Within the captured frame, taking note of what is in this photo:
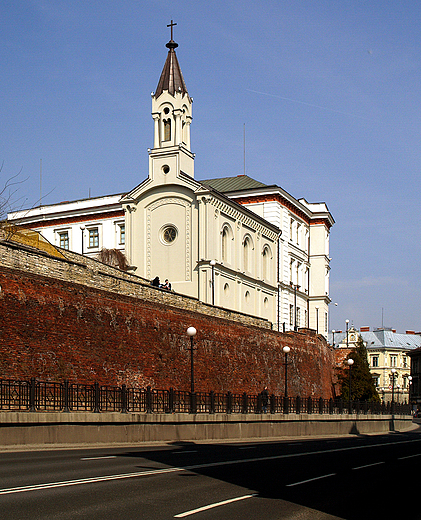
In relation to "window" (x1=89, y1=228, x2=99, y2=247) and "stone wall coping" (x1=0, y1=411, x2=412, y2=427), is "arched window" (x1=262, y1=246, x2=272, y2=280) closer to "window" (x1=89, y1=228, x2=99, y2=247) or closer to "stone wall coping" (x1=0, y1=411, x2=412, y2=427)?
"window" (x1=89, y1=228, x2=99, y2=247)

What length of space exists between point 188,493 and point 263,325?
126ft

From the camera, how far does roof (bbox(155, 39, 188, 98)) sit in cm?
5362

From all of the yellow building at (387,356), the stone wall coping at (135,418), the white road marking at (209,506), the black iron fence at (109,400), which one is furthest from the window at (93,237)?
the yellow building at (387,356)

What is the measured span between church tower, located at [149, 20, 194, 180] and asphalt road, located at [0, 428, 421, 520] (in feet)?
122

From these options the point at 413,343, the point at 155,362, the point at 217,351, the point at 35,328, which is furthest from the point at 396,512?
the point at 413,343

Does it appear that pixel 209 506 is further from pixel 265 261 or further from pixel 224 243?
pixel 265 261

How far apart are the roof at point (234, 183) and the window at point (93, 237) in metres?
12.0

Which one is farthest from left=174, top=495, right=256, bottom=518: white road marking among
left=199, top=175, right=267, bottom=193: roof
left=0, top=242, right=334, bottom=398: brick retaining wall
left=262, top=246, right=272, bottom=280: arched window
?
left=199, top=175, right=267, bottom=193: roof

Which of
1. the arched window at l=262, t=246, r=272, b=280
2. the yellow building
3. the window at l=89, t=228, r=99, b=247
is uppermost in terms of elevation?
the window at l=89, t=228, r=99, b=247

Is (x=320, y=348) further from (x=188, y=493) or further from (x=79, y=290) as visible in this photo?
(x=188, y=493)

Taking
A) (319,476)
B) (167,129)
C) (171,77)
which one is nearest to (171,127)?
(167,129)

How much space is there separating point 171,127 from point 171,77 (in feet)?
13.1

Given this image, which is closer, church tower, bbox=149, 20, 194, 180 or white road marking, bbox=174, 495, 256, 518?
white road marking, bbox=174, 495, 256, 518

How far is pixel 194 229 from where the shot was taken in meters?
51.8
